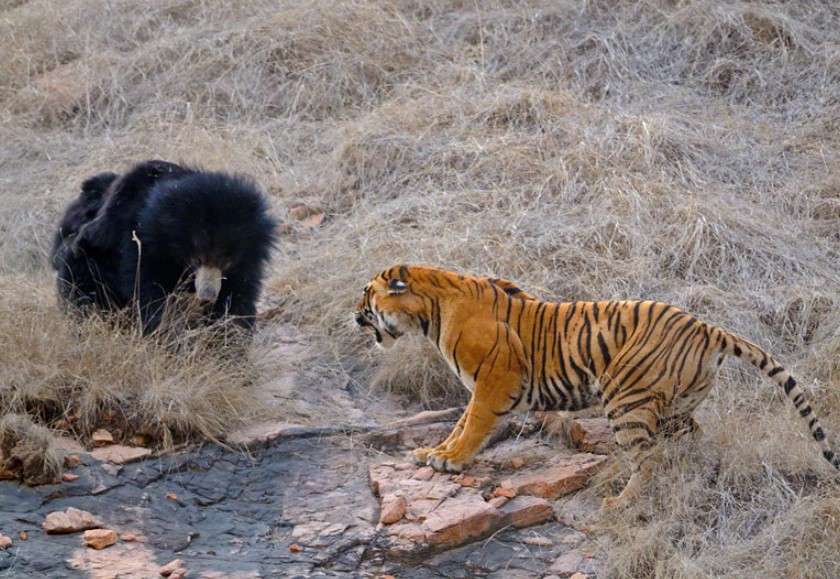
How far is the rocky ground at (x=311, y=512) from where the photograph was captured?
14.6ft

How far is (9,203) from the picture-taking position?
8.63 m

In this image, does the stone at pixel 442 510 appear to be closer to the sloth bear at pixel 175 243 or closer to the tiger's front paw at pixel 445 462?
the tiger's front paw at pixel 445 462

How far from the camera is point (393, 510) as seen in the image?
471 centimetres

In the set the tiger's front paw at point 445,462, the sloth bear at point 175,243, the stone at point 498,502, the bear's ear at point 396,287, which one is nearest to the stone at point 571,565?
the stone at point 498,502

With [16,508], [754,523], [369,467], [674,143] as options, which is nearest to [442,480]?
[369,467]

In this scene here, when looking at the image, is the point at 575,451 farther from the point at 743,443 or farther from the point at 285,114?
the point at 285,114

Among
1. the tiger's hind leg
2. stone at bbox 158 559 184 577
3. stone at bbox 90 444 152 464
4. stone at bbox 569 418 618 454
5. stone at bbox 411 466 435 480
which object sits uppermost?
the tiger's hind leg

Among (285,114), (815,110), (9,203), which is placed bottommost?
(9,203)

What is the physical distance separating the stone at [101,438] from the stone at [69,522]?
2.05 ft

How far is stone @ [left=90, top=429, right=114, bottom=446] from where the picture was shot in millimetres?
5262

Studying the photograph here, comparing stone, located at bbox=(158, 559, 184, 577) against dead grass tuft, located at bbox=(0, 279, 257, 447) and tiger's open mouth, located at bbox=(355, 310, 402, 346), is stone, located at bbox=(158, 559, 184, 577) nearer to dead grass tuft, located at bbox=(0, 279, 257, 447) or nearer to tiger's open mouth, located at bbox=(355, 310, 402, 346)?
dead grass tuft, located at bbox=(0, 279, 257, 447)

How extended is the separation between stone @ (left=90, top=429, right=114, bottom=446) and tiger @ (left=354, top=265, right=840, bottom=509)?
4.31 feet

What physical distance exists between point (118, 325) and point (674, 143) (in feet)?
14.0

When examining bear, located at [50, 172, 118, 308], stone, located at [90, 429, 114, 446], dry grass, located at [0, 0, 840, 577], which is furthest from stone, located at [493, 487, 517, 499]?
bear, located at [50, 172, 118, 308]
